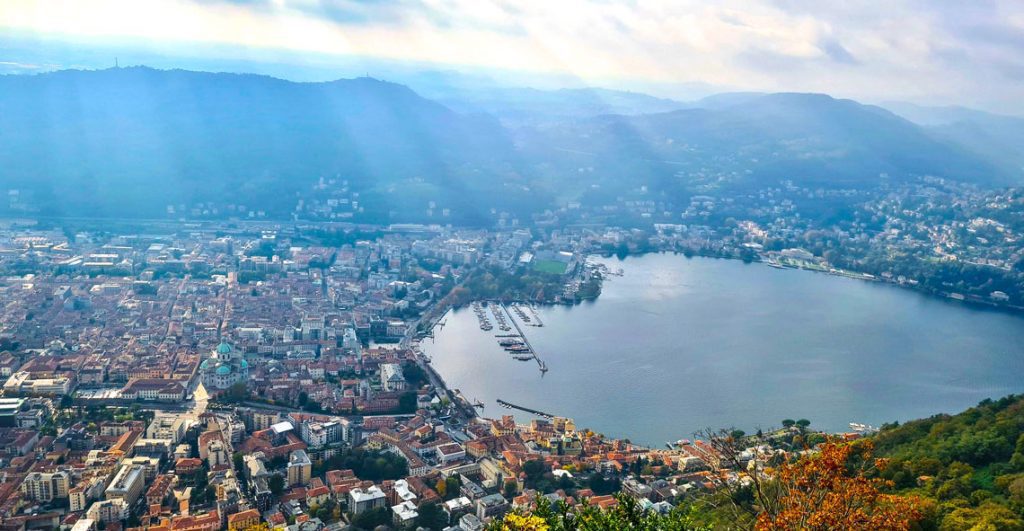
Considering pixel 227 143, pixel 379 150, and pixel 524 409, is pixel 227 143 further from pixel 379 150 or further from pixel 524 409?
pixel 524 409

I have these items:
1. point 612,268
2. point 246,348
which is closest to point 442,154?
point 612,268

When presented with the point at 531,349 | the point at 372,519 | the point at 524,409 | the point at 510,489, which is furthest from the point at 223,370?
the point at 531,349

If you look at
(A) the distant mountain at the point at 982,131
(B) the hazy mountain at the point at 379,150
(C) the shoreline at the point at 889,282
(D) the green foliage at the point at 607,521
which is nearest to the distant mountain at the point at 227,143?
(B) the hazy mountain at the point at 379,150

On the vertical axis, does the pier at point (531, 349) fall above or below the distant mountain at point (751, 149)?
below

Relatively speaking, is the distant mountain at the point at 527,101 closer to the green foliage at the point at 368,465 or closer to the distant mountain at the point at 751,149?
the distant mountain at the point at 751,149

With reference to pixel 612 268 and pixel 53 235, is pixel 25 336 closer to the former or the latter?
pixel 53 235

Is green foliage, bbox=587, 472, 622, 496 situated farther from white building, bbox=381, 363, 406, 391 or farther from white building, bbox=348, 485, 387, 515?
white building, bbox=381, 363, 406, 391
